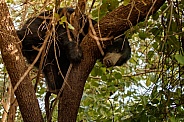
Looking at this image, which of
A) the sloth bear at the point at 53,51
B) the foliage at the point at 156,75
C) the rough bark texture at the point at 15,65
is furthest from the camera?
the sloth bear at the point at 53,51

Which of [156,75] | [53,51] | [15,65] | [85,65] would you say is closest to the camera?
[15,65]

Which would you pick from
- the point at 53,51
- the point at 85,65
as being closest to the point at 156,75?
the point at 85,65

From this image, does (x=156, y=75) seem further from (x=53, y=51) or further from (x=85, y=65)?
(x=53, y=51)

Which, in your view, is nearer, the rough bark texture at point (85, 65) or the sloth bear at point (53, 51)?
the rough bark texture at point (85, 65)

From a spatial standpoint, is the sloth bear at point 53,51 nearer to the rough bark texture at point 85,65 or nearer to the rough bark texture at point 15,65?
the rough bark texture at point 85,65

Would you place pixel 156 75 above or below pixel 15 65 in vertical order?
below

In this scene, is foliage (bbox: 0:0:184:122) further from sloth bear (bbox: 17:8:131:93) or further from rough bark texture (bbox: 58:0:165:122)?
sloth bear (bbox: 17:8:131:93)

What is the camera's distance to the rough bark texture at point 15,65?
6.95 ft

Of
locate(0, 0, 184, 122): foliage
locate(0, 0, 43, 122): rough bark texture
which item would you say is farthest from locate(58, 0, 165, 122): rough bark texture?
locate(0, 0, 43, 122): rough bark texture

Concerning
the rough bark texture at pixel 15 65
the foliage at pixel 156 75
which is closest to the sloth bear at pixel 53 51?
the foliage at pixel 156 75

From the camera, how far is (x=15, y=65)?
2150 mm

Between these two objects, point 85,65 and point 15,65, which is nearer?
point 15,65

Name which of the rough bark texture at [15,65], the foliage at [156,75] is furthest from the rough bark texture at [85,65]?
the rough bark texture at [15,65]

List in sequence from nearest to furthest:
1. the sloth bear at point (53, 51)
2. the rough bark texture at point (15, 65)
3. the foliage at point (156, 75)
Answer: the rough bark texture at point (15, 65) < the foliage at point (156, 75) < the sloth bear at point (53, 51)
